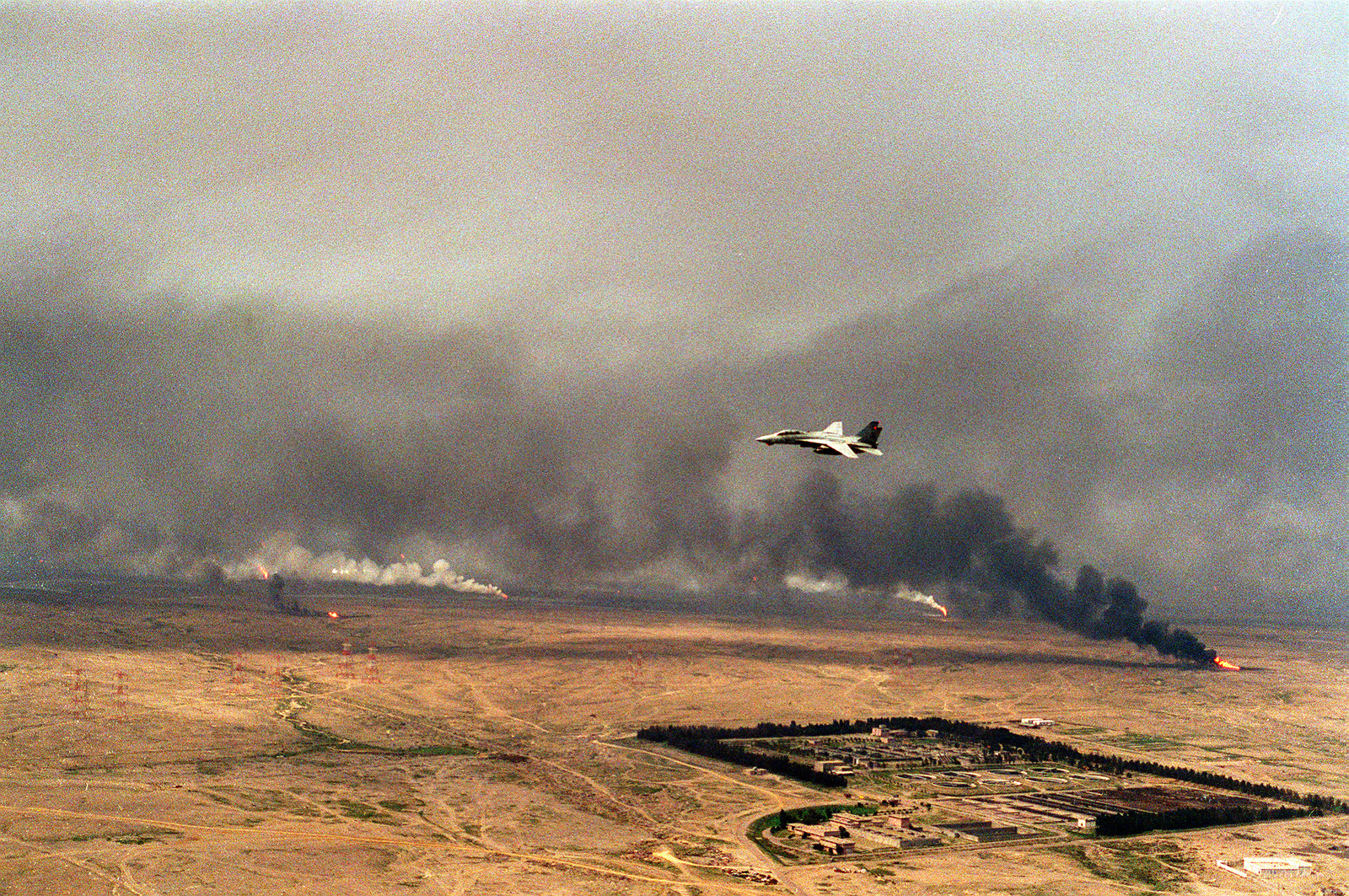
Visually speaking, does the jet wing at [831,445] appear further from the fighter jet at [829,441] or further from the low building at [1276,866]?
the low building at [1276,866]

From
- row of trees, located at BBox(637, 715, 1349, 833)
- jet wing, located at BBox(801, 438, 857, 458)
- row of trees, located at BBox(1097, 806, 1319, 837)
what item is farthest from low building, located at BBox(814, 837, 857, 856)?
jet wing, located at BBox(801, 438, 857, 458)

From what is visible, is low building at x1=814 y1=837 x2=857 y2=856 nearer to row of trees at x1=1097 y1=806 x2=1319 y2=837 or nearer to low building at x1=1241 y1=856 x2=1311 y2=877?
row of trees at x1=1097 y1=806 x2=1319 y2=837

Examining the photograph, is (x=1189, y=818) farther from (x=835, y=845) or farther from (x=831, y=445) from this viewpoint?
(x=831, y=445)

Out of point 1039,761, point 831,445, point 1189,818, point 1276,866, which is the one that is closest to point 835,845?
point 831,445

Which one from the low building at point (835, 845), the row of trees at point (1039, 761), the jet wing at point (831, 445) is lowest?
the low building at point (835, 845)

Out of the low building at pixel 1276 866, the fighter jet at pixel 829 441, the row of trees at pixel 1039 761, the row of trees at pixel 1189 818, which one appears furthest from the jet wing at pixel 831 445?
the low building at pixel 1276 866

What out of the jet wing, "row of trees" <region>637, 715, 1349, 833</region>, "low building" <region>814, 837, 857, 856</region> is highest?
the jet wing

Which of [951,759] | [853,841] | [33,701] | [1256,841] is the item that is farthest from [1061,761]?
[33,701]
